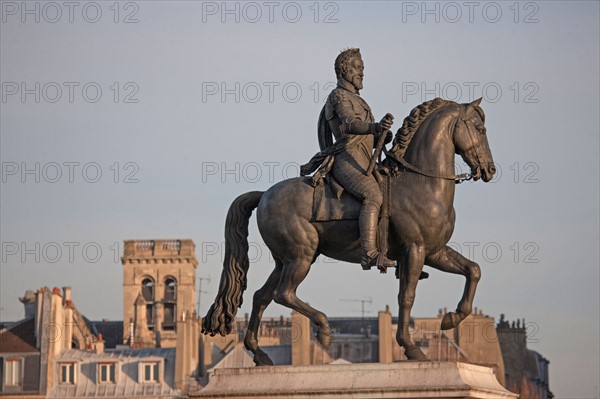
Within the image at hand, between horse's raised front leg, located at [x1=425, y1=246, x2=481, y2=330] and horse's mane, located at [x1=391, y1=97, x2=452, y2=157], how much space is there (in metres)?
1.41

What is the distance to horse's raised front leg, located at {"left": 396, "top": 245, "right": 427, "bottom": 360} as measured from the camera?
24.0 metres

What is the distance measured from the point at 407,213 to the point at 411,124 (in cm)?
118

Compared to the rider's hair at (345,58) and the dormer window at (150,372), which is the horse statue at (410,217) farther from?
the dormer window at (150,372)

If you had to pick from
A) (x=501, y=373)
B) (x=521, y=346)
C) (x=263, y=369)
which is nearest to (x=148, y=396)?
(x=501, y=373)

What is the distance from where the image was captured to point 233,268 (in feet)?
83.2

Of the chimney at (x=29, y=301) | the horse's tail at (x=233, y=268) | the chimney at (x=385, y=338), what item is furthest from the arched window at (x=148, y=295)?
the horse's tail at (x=233, y=268)

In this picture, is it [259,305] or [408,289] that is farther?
[259,305]

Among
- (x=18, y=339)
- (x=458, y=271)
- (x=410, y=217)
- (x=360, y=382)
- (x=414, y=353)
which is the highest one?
(x=410, y=217)

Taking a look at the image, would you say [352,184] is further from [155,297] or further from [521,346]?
[155,297]

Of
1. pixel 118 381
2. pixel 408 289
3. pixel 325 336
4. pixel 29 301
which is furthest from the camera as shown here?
pixel 29 301

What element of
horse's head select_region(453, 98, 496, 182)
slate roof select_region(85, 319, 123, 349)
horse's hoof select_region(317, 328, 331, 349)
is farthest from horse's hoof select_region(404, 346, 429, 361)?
slate roof select_region(85, 319, 123, 349)

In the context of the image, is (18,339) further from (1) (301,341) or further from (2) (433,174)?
(2) (433,174)

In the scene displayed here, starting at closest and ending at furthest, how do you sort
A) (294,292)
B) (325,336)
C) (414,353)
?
(414,353)
(325,336)
(294,292)

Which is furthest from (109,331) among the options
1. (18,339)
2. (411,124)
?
(411,124)
